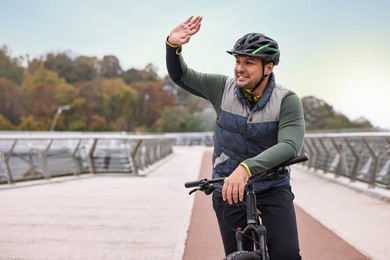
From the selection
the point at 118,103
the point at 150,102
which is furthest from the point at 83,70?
the point at 118,103

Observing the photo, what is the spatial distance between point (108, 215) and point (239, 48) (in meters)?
6.63

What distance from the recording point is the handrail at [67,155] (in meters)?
13.4

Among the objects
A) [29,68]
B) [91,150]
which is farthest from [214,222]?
[29,68]

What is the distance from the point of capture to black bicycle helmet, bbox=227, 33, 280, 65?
118 inches

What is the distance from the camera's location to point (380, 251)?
22.0 feet

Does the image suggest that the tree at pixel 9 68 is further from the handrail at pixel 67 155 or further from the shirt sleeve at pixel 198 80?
the shirt sleeve at pixel 198 80

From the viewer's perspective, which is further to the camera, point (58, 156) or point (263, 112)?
point (58, 156)

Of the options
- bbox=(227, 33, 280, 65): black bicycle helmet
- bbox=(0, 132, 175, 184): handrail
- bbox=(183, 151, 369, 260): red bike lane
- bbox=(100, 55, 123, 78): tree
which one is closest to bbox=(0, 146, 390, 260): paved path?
bbox=(183, 151, 369, 260): red bike lane

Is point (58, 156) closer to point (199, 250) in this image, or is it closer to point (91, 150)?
point (91, 150)

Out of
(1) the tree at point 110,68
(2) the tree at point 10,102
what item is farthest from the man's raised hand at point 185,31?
(1) the tree at point 110,68

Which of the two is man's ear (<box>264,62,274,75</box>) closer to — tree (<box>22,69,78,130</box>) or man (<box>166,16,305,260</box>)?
man (<box>166,16,305,260</box>)

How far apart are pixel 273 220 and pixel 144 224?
18.1 ft

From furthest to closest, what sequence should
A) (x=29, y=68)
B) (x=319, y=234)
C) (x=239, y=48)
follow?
(x=29, y=68) → (x=319, y=234) → (x=239, y=48)

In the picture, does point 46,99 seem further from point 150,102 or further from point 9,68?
point 150,102
